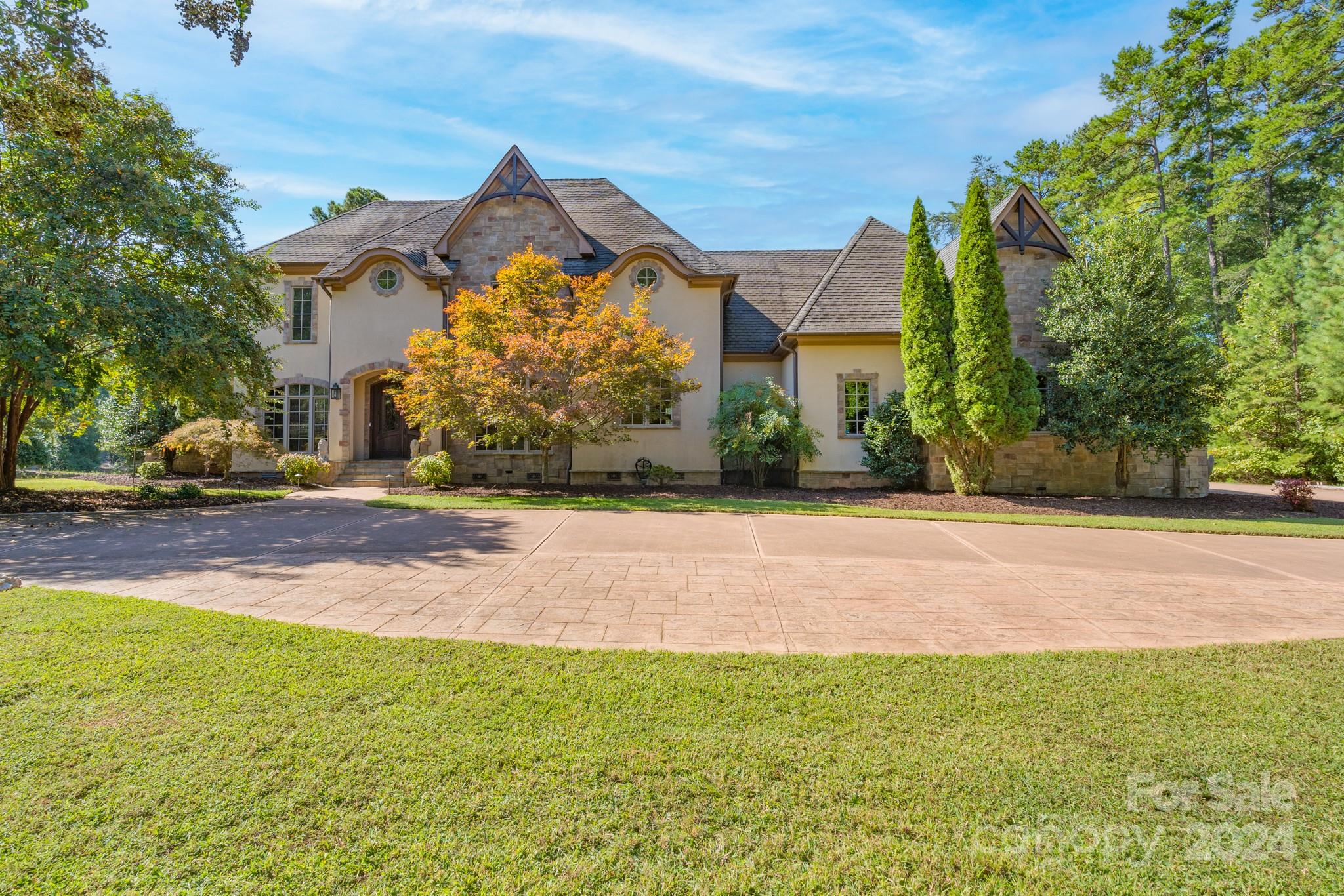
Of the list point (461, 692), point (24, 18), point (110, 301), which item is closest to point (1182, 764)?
point (461, 692)

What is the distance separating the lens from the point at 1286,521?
437 inches

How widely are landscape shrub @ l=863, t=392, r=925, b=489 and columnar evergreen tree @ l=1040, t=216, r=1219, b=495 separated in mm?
3208

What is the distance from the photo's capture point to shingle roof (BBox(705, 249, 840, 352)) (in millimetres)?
17781

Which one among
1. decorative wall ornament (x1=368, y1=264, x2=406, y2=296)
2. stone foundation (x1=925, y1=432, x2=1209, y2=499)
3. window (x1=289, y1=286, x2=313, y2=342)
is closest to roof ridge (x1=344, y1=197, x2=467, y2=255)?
decorative wall ornament (x1=368, y1=264, x2=406, y2=296)

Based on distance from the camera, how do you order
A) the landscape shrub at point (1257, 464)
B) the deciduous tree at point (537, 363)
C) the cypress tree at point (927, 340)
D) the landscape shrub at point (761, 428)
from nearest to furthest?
the deciduous tree at point (537, 363) → the cypress tree at point (927, 340) → the landscape shrub at point (761, 428) → the landscape shrub at point (1257, 464)

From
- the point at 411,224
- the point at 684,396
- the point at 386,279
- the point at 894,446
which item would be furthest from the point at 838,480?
the point at 411,224

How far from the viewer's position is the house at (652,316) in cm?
1541

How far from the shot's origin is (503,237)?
1678 centimetres

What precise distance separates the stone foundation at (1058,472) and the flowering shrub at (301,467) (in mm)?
15565

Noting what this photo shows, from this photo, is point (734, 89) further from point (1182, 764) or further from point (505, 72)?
point (1182, 764)

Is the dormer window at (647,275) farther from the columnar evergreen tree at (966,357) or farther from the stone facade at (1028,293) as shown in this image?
the stone facade at (1028,293)

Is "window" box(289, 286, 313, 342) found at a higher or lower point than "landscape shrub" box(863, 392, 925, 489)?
higher

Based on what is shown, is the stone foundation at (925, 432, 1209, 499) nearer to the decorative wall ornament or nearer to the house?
the house

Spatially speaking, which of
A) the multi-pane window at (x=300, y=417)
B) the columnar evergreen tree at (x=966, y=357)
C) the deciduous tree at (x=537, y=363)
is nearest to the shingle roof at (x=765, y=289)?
the deciduous tree at (x=537, y=363)
